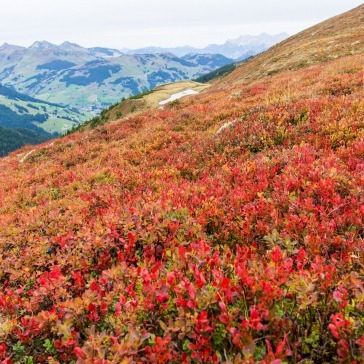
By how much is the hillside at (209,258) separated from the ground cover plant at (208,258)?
0.08ft

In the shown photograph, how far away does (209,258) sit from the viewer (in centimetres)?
496

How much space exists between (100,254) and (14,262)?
221 centimetres

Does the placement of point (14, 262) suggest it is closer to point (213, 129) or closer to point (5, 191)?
point (5, 191)

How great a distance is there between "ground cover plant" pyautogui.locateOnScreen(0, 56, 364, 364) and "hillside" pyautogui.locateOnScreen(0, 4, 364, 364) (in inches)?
1.0

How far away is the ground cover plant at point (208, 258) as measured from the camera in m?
3.68

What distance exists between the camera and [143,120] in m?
26.6

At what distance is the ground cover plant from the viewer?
3.68 metres

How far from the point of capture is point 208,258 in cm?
495

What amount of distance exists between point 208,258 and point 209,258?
0.7 inches

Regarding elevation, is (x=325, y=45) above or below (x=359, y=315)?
above

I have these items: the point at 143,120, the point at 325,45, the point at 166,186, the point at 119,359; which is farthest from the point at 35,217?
the point at 325,45

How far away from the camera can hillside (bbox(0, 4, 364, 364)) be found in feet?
12.1

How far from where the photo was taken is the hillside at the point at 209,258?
368 cm

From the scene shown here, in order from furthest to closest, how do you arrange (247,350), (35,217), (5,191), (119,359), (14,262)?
(5,191) < (35,217) < (14,262) < (119,359) < (247,350)
